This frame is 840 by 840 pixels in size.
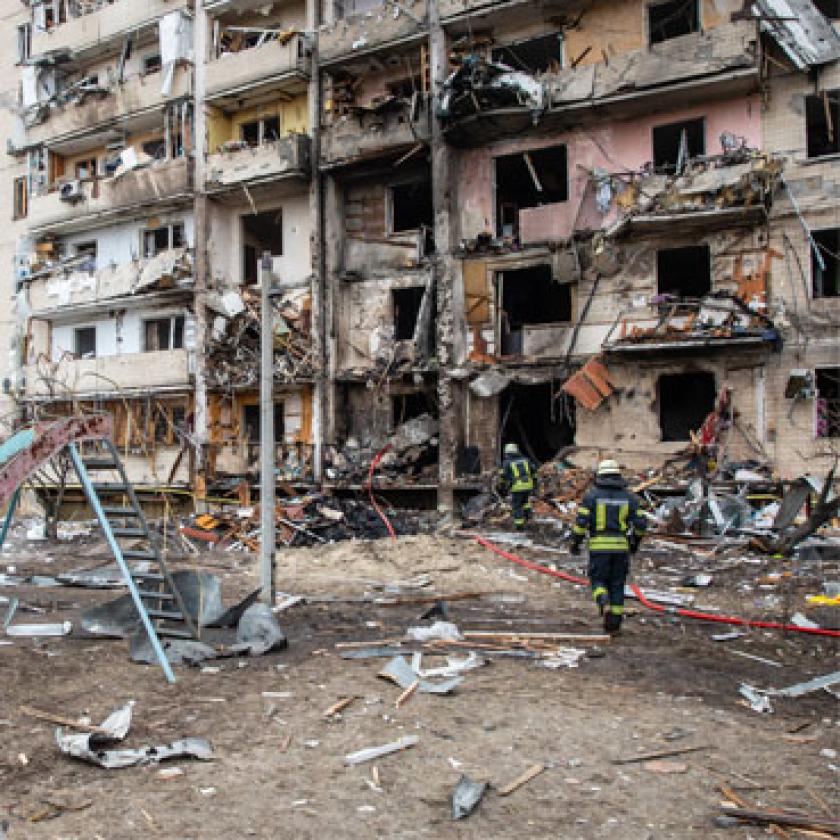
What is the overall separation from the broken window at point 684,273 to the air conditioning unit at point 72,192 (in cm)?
1981

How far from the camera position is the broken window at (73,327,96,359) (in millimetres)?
28281

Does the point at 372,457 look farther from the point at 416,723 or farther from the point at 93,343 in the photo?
the point at 416,723

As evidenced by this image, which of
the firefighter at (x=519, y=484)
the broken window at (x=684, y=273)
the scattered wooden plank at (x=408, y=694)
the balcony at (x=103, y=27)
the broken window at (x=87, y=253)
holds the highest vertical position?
the balcony at (x=103, y=27)

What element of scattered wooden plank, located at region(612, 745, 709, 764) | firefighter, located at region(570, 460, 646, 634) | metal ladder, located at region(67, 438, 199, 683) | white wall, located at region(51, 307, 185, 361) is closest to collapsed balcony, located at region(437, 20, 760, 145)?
white wall, located at region(51, 307, 185, 361)

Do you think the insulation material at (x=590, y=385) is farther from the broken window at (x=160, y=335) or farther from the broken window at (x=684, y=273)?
the broken window at (x=160, y=335)

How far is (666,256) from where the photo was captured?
20.0 meters

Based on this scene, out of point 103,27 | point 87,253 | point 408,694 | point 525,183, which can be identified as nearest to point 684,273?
point 525,183

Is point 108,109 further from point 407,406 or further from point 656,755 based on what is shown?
point 656,755

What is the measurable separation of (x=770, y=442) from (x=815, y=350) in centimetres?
230

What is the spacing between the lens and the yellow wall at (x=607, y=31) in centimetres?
1969

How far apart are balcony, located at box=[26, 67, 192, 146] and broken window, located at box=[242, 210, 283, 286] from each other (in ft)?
15.3

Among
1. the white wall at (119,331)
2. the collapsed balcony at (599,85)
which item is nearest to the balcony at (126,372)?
the white wall at (119,331)

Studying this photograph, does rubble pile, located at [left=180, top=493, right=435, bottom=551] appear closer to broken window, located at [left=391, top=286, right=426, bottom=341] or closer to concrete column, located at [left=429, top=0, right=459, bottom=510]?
concrete column, located at [left=429, top=0, right=459, bottom=510]

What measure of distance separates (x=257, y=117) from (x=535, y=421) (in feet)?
45.1
